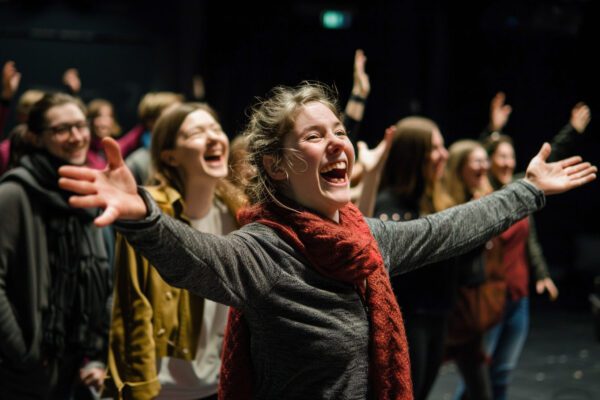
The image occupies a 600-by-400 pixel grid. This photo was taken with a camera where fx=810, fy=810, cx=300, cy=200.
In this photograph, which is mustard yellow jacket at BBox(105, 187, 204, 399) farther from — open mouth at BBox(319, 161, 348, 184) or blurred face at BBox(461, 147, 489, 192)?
blurred face at BBox(461, 147, 489, 192)

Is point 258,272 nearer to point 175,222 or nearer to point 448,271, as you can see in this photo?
point 175,222

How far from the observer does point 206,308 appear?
111 inches

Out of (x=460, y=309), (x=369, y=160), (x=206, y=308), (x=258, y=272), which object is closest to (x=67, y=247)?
(x=206, y=308)

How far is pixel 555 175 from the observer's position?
2.26 m

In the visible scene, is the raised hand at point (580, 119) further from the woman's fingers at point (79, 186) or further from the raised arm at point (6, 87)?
the raised arm at point (6, 87)

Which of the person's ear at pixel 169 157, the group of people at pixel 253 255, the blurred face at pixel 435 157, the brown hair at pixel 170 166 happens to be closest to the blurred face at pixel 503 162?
the group of people at pixel 253 255

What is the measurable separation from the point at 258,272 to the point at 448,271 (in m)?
2.21

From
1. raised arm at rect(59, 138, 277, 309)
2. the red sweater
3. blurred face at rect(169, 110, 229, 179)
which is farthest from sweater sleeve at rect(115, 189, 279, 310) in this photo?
the red sweater

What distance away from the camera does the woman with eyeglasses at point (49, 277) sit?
2.97 meters

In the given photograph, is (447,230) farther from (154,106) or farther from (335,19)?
(335,19)

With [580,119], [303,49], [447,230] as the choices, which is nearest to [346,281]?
[447,230]

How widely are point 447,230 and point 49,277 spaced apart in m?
1.64

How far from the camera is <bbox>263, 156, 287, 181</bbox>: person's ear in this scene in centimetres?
203

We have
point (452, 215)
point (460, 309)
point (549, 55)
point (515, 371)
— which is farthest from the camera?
point (549, 55)
